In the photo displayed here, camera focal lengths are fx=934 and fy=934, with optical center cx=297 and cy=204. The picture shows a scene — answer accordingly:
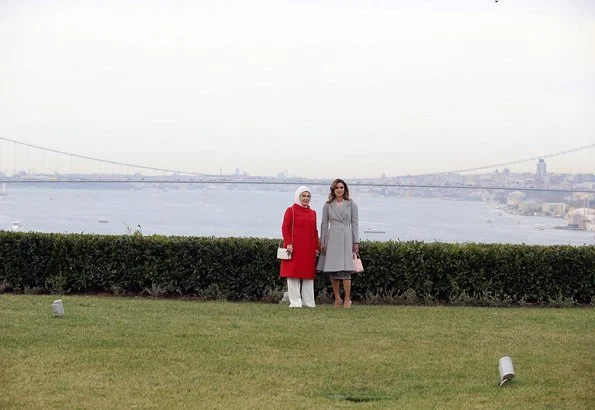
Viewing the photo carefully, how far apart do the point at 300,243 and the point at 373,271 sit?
1.19 metres

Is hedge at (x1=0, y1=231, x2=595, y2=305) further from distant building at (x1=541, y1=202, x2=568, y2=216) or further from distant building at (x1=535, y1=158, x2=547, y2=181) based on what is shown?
distant building at (x1=541, y1=202, x2=568, y2=216)

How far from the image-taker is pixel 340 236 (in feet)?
37.4

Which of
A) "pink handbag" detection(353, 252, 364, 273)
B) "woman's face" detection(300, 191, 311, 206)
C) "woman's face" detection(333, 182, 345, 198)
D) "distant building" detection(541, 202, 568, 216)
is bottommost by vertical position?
"distant building" detection(541, 202, 568, 216)

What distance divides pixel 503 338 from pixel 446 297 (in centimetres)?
341

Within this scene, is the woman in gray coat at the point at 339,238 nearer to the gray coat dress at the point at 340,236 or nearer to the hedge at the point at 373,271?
the gray coat dress at the point at 340,236

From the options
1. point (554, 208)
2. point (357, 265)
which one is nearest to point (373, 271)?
point (357, 265)

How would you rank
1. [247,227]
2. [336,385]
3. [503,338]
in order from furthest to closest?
[247,227]
[503,338]
[336,385]

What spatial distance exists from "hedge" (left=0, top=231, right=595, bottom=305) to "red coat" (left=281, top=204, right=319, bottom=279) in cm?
62

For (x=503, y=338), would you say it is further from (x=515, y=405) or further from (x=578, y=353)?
(x=515, y=405)

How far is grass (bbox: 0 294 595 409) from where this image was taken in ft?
20.0

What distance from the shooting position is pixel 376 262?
1208cm

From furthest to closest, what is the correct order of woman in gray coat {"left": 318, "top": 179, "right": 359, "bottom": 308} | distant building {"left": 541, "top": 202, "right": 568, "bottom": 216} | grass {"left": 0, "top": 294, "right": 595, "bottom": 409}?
distant building {"left": 541, "top": 202, "right": 568, "bottom": 216}, woman in gray coat {"left": 318, "top": 179, "right": 359, "bottom": 308}, grass {"left": 0, "top": 294, "right": 595, "bottom": 409}

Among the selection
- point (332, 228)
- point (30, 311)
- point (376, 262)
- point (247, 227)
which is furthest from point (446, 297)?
point (247, 227)

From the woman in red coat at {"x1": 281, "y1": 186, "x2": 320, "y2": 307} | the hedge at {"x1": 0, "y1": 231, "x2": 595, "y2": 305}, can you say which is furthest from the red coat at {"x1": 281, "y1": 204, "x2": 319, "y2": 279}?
the hedge at {"x1": 0, "y1": 231, "x2": 595, "y2": 305}
